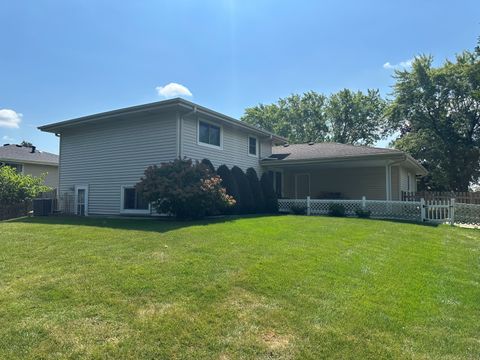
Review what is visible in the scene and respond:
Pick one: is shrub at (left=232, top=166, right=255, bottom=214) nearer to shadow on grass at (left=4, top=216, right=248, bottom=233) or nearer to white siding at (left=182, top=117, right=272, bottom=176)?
white siding at (left=182, top=117, right=272, bottom=176)

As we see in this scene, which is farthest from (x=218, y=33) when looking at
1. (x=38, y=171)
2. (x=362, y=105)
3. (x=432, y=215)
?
(x=362, y=105)

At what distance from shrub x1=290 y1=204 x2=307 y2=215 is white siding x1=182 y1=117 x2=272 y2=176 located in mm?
3154

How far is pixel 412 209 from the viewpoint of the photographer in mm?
14969

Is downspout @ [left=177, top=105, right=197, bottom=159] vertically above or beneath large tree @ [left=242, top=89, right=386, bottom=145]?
beneath

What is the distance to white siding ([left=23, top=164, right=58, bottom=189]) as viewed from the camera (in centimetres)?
2458

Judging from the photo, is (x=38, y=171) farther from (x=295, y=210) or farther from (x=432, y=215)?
(x=432, y=215)

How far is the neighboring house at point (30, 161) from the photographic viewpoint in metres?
23.4

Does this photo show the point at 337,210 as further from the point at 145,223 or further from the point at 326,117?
the point at 326,117

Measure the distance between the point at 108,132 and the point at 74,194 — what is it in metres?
3.71

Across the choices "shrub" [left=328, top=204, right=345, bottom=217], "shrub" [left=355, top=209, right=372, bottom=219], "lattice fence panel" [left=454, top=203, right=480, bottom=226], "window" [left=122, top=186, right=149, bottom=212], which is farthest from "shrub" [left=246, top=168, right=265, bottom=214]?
"lattice fence panel" [left=454, top=203, right=480, bottom=226]

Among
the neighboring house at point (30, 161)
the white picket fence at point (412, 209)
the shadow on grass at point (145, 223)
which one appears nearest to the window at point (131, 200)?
the shadow on grass at point (145, 223)

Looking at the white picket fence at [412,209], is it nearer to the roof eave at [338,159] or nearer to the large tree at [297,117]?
the roof eave at [338,159]

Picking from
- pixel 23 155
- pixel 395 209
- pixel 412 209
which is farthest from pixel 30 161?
pixel 412 209

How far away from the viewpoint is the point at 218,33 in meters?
13.5
